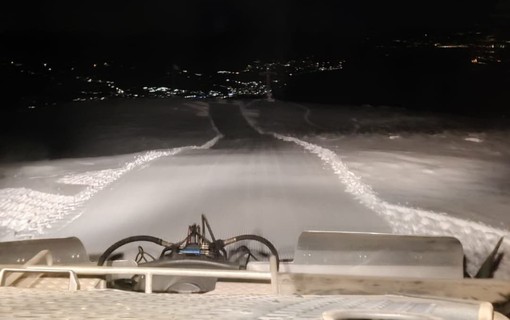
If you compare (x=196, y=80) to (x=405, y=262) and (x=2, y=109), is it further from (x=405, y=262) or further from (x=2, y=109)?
(x=405, y=262)

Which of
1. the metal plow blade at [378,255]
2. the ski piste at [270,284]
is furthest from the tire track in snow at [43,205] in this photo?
the metal plow blade at [378,255]

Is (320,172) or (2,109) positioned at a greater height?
(2,109)

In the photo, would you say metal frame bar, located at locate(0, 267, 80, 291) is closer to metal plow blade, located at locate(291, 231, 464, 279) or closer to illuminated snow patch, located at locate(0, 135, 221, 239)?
metal plow blade, located at locate(291, 231, 464, 279)

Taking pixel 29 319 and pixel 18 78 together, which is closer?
pixel 29 319

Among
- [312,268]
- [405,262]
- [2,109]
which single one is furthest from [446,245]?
[2,109]

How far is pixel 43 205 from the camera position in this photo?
8.75 m

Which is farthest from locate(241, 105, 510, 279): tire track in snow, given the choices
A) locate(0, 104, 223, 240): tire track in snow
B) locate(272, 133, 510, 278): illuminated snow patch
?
locate(0, 104, 223, 240): tire track in snow

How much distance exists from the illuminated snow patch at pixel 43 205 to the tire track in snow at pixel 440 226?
14.0 ft

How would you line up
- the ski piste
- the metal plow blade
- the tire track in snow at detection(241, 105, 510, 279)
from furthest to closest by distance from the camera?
the tire track in snow at detection(241, 105, 510, 279)
the metal plow blade
the ski piste

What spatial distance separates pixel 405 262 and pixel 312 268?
27.3 inches

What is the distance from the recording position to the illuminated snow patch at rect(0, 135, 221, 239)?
7.65 meters

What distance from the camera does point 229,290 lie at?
4211 mm

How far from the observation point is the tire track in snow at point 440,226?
617 centimetres

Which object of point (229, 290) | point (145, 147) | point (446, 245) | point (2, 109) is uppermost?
point (2, 109)
